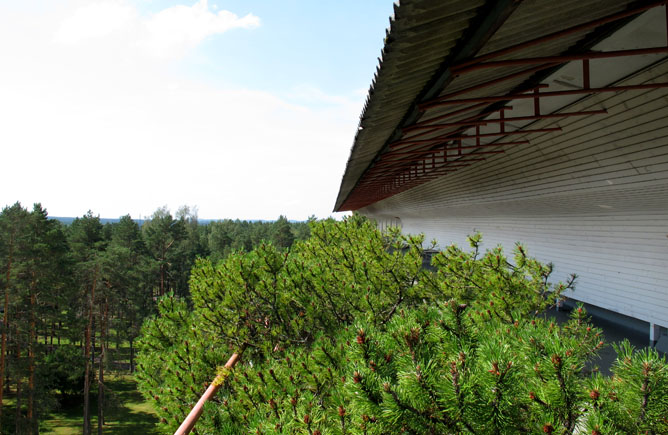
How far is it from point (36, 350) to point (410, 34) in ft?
66.8

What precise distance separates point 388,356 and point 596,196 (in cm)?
798

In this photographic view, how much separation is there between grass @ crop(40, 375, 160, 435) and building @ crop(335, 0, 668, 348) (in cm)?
1919

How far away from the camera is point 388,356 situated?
68.2 inches

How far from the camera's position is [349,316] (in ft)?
15.5

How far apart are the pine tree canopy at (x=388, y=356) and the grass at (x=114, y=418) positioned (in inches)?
702

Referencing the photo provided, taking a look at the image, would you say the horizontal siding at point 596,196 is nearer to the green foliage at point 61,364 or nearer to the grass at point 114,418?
the green foliage at point 61,364

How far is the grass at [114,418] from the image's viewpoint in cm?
1942

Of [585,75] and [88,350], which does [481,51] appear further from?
[88,350]

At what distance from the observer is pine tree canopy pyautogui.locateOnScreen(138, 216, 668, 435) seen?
1.48 m

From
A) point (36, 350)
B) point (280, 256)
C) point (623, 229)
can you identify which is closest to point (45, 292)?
point (36, 350)

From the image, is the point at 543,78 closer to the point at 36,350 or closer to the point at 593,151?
the point at 593,151

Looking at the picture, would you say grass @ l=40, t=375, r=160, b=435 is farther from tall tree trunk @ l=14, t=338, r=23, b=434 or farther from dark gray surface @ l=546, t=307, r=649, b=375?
dark gray surface @ l=546, t=307, r=649, b=375

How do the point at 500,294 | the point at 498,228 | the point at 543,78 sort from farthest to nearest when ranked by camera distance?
the point at 498,228
the point at 500,294
the point at 543,78

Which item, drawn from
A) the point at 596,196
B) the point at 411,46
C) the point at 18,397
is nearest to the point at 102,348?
the point at 18,397
